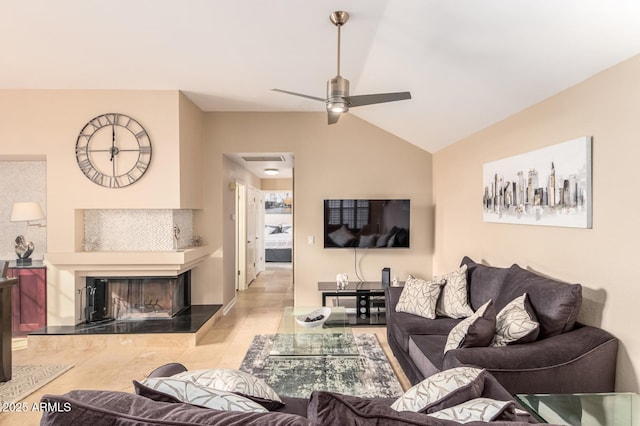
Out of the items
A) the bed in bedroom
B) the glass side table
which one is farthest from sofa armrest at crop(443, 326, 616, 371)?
the bed in bedroom

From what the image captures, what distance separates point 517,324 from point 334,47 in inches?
105

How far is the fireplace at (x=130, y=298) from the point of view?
4324mm

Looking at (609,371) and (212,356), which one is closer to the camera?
(609,371)

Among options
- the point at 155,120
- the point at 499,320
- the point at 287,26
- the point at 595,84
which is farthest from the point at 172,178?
the point at 595,84

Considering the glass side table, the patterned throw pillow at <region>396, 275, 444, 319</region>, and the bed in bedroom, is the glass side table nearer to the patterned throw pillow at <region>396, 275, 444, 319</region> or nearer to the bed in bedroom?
the patterned throw pillow at <region>396, 275, 444, 319</region>

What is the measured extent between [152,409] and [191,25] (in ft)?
9.37

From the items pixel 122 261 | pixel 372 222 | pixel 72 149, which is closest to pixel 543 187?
pixel 372 222

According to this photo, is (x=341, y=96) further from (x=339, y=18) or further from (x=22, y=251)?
(x=22, y=251)

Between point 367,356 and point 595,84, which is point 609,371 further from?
point 367,356

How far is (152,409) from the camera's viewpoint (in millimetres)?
981

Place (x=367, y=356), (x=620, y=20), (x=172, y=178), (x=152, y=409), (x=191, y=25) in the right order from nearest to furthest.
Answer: (x=152, y=409) < (x=620, y=20) < (x=191, y=25) < (x=367, y=356) < (x=172, y=178)

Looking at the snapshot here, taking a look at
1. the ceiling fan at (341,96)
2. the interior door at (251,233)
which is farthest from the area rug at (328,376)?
the interior door at (251,233)

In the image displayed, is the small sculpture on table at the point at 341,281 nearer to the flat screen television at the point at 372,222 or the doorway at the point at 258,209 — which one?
the flat screen television at the point at 372,222

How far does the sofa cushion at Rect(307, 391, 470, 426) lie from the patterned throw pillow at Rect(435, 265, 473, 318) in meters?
2.52
